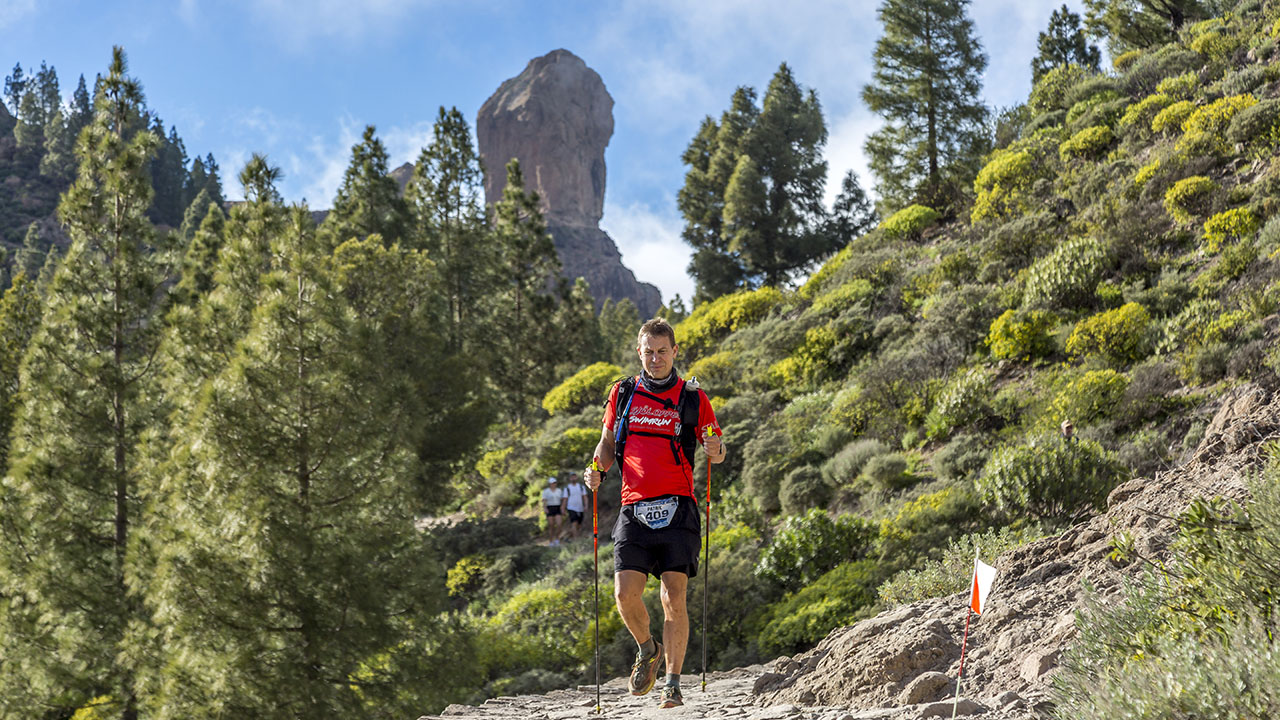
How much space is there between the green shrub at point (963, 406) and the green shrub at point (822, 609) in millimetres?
3366

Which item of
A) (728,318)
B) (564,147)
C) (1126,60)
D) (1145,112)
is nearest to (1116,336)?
(1145,112)

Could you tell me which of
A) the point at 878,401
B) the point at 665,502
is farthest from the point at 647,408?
the point at 878,401

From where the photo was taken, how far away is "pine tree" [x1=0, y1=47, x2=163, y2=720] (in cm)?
1118

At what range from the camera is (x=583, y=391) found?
24.2m

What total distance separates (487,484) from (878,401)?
13890 millimetres

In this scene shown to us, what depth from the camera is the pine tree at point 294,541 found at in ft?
27.4

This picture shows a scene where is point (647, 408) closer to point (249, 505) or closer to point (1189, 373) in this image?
point (249, 505)

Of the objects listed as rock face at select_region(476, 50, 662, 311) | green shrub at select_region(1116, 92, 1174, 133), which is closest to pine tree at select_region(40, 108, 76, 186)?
rock face at select_region(476, 50, 662, 311)

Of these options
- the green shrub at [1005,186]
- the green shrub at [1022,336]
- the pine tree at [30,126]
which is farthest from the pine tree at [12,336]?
the pine tree at [30,126]

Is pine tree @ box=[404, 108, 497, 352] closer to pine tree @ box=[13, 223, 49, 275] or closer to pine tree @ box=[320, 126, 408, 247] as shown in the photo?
pine tree @ box=[320, 126, 408, 247]

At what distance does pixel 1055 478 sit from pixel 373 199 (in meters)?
25.3

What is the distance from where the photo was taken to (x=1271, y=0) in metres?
21.4

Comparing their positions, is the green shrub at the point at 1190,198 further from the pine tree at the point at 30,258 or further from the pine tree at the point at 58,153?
the pine tree at the point at 58,153

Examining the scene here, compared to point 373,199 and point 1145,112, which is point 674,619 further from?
point 373,199
